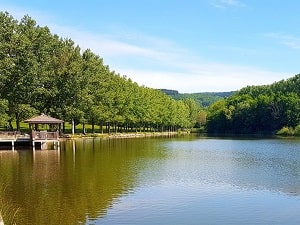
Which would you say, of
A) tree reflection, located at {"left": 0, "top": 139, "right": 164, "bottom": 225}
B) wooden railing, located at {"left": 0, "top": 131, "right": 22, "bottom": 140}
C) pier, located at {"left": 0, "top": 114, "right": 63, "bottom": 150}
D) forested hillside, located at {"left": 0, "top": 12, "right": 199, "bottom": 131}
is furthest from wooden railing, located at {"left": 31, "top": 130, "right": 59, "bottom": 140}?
tree reflection, located at {"left": 0, "top": 139, "right": 164, "bottom": 225}

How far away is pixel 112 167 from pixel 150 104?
82.7 metres

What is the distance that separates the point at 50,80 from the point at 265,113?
85684 mm

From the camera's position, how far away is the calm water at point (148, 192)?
1753cm

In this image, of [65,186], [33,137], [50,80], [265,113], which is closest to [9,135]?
[33,137]

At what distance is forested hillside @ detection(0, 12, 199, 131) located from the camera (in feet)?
194

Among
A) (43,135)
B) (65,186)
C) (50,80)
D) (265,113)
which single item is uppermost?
(50,80)

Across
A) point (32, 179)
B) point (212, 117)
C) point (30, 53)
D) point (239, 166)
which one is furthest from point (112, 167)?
point (212, 117)

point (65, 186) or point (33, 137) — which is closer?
point (65, 186)

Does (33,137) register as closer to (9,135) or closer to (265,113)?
(9,135)

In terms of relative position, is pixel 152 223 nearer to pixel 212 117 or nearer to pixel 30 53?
pixel 30 53

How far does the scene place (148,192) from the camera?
22844 mm

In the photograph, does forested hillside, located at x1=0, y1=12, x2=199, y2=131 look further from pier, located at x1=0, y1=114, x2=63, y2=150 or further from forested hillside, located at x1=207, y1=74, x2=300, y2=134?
forested hillside, located at x1=207, y1=74, x2=300, y2=134

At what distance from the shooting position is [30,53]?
59594mm

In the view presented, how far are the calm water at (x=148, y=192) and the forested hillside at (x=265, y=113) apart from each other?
92503 mm
